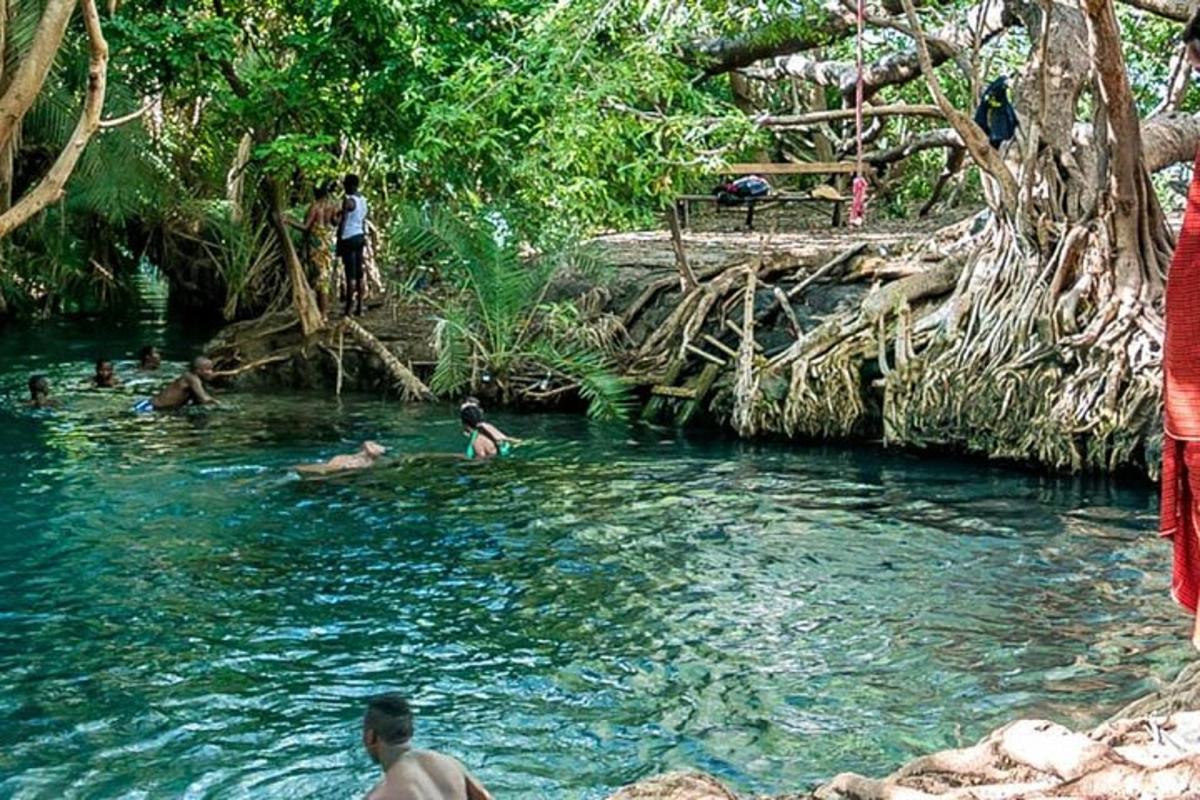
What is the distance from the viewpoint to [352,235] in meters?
22.6

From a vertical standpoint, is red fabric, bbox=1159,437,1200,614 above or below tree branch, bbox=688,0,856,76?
below

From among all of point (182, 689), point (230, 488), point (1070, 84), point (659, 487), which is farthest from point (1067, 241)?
point (182, 689)

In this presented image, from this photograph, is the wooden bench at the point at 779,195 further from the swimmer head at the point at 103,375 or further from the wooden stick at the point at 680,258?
the swimmer head at the point at 103,375

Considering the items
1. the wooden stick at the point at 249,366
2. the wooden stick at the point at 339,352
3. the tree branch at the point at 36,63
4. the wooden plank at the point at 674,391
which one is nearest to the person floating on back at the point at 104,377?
the wooden stick at the point at 249,366

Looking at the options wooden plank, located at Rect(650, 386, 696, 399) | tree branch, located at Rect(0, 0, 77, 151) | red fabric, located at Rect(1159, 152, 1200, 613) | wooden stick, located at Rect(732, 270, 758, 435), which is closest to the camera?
red fabric, located at Rect(1159, 152, 1200, 613)

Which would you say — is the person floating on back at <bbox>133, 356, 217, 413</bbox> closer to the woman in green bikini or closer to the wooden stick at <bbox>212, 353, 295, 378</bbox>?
the wooden stick at <bbox>212, 353, 295, 378</bbox>

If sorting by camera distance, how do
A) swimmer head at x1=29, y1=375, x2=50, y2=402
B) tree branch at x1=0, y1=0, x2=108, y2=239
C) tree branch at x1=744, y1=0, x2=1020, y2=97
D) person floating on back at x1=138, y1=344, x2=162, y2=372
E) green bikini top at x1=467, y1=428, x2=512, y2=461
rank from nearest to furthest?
1. tree branch at x1=0, y1=0, x2=108, y2=239
2. green bikini top at x1=467, y1=428, x2=512, y2=461
3. tree branch at x1=744, y1=0, x2=1020, y2=97
4. swimmer head at x1=29, y1=375, x2=50, y2=402
5. person floating on back at x1=138, y1=344, x2=162, y2=372

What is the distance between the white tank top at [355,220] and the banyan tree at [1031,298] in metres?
6.41

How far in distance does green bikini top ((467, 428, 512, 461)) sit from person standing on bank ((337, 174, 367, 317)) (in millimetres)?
6099

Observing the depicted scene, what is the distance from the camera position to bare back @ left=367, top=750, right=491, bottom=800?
601 cm

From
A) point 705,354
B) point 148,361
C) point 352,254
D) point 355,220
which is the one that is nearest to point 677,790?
point 705,354

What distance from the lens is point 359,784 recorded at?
8.12 m

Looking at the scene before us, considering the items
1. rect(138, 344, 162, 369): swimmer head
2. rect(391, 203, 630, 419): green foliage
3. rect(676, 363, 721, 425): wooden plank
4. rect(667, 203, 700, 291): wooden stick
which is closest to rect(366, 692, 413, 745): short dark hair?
rect(676, 363, 721, 425): wooden plank

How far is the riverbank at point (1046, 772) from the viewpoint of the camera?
484 cm
